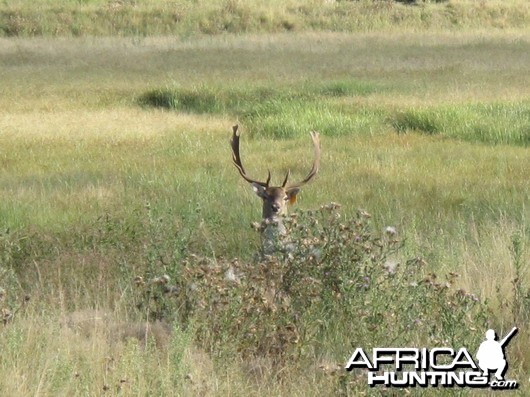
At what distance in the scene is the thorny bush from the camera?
17.5 ft

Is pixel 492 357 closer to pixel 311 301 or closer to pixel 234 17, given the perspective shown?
pixel 311 301

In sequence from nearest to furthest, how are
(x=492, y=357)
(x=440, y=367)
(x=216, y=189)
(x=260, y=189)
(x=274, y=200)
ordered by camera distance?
1. (x=440, y=367)
2. (x=492, y=357)
3. (x=274, y=200)
4. (x=260, y=189)
5. (x=216, y=189)

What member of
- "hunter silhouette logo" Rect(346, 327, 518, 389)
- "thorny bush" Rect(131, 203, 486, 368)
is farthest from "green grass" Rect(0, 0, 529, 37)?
"hunter silhouette logo" Rect(346, 327, 518, 389)

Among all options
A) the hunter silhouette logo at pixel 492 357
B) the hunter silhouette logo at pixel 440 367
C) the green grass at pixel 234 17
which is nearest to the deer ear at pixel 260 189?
the hunter silhouette logo at pixel 440 367

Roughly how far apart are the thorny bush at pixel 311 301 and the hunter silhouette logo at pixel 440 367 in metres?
0.12

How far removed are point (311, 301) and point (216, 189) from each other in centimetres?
498

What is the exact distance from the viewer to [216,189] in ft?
35.1

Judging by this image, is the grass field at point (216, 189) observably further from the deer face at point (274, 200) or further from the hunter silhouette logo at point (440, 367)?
the deer face at point (274, 200)

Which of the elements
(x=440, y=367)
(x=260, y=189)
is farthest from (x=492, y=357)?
(x=260, y=189)

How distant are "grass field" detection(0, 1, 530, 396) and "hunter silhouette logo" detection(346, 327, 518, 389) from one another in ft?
0.26

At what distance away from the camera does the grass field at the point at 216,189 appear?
17.0 ft

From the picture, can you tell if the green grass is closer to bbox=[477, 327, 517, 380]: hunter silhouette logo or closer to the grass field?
the grass field

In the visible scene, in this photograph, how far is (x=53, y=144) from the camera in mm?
14367

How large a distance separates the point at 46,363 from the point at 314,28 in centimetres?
2979
